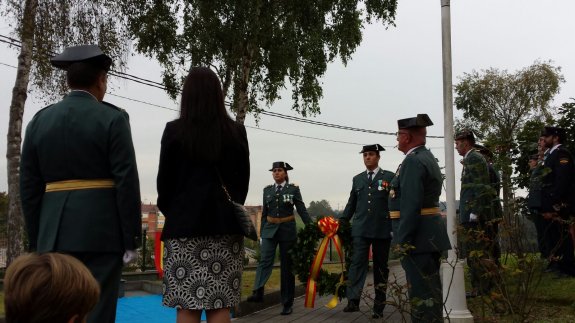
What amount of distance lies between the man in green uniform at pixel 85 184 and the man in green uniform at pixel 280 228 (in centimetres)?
556

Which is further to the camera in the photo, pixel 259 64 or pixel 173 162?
pixel 259 64

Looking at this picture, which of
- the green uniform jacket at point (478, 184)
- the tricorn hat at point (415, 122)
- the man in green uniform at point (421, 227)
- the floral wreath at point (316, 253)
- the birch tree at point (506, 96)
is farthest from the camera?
the birch tree at point (506, 96)

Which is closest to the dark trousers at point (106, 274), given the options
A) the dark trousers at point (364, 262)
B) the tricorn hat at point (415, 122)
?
the tricorn hat at point (415, 122)

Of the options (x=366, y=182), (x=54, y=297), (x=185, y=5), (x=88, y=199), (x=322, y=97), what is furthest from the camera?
(x=322, y=97)

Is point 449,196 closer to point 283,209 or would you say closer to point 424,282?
point 283,209

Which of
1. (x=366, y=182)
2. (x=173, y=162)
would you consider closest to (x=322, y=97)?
(x=366, y=182)

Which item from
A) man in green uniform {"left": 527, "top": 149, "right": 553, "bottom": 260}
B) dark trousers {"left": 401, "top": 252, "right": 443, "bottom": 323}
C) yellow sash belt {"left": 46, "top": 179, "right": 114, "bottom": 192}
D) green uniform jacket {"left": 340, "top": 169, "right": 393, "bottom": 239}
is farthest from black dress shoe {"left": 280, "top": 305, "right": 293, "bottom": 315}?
yellow sash belt {"left": 46, "top": 179, "right": 114, "bottom": 192}

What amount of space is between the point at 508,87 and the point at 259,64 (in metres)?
30.9

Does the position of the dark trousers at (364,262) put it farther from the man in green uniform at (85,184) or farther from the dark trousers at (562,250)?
the man in green uniform at (85,184)

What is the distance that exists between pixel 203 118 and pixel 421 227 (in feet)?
7.60

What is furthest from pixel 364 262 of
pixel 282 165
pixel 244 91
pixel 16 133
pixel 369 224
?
pixel 16 133

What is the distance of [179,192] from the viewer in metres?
4.47

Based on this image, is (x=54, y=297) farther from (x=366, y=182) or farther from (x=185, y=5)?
(x=185, y=5)

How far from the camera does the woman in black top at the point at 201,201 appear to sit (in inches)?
172
